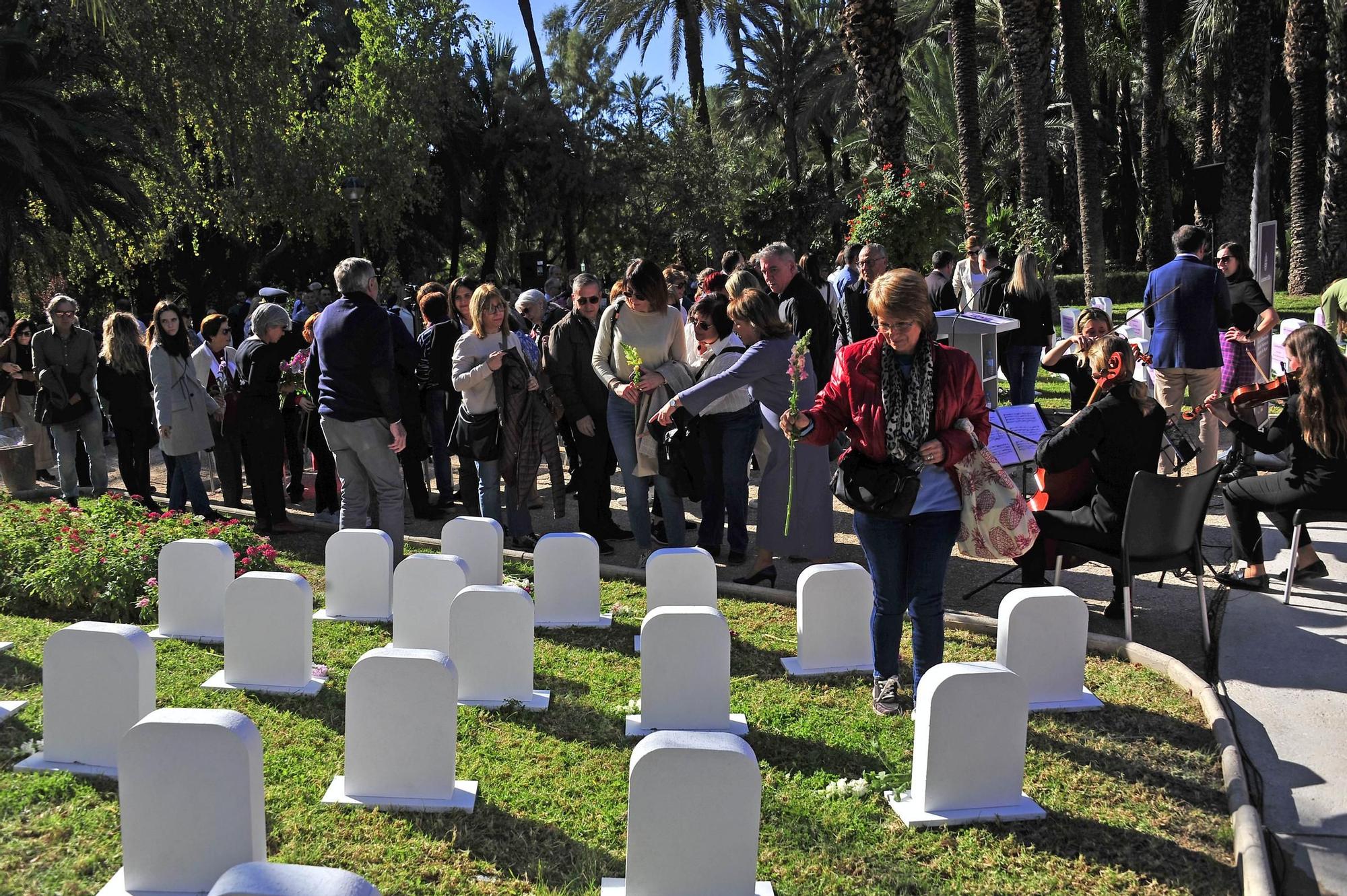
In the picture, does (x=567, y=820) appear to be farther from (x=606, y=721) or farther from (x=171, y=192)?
(x=171, y=192)

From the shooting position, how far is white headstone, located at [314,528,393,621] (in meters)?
6.84

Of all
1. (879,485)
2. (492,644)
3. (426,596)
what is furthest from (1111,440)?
(426,596)

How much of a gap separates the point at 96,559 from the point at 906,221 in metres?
10.6

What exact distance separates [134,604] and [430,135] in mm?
25371

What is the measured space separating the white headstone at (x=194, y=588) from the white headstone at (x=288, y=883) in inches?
158

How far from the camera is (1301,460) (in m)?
6.97

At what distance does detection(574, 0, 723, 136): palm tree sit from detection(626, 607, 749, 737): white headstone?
3776 cm

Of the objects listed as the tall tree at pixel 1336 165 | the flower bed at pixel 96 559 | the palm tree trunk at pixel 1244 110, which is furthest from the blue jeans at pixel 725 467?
the tall tree at pixel 1336 165

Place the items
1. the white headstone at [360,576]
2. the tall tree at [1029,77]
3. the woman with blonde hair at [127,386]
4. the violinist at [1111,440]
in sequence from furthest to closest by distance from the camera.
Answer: the tall tree at [1029,77] → the woman with blonde hair at [127,386] → the white headstone at [360,576] → the violinist at [1111,440]

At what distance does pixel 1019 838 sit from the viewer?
4.26 m

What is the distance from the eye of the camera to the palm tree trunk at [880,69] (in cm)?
1633

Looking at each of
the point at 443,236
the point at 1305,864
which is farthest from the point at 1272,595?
the point at 443,236

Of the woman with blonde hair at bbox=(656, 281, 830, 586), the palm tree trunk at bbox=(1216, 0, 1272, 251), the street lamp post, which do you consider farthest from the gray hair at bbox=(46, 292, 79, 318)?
the palm tree trunk at bbox=(1216, 0, 1272, 251)

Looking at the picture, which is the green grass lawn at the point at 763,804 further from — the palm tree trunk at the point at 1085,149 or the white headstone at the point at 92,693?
the palm tree trunk at the point at 1085,149
